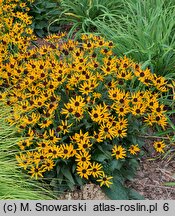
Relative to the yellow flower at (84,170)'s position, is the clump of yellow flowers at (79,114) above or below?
above

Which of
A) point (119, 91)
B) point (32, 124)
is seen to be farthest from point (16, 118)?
point (119, 91)

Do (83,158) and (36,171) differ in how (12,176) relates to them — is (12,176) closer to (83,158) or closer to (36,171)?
(36,171)

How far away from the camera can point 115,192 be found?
303cm

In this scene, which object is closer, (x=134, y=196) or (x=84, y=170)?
(x=84, y=170)

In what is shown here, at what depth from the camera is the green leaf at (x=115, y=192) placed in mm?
3014

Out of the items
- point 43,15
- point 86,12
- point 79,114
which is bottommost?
point 79,114

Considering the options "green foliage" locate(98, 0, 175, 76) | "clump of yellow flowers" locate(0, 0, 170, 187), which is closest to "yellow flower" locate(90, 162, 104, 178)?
"clump of yellow flowers" locate(0, 0, 170, 187)

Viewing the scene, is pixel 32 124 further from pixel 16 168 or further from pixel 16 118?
pixel 16 168

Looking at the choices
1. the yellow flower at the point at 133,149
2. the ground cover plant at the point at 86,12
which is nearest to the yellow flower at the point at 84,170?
the yellow flower at the point at 133,149

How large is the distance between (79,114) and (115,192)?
614 mm

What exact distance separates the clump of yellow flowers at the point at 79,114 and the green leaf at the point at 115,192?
2.4 inches

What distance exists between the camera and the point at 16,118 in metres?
3.06

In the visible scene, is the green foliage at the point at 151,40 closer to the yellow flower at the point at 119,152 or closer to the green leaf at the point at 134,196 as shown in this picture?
the yellow flower at the point at 119,152

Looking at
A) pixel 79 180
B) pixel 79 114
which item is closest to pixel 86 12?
pixel 79 114
